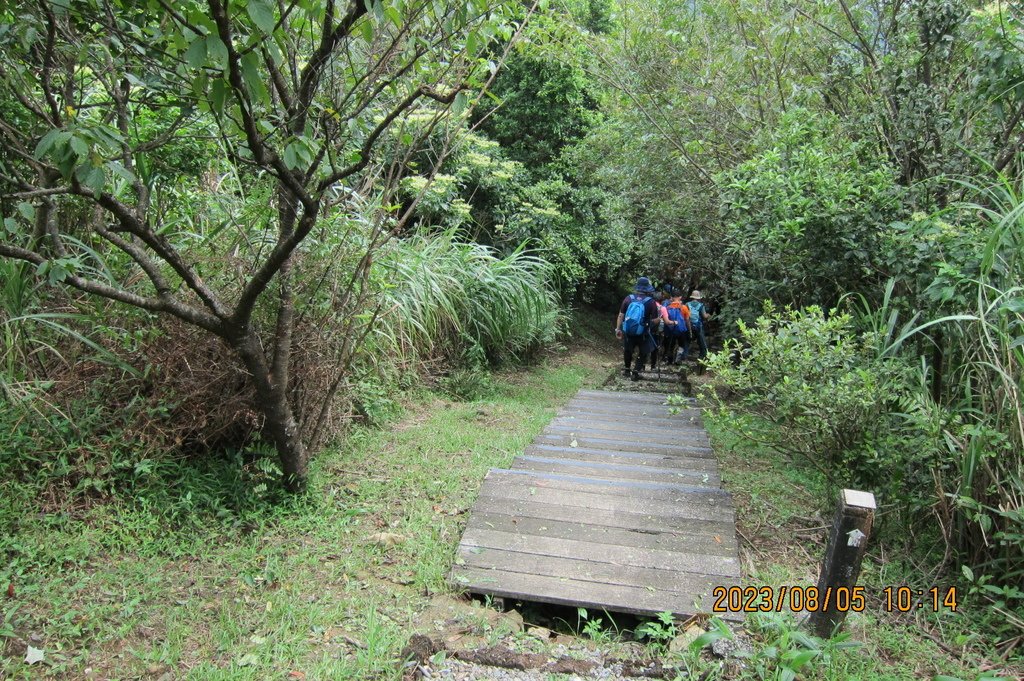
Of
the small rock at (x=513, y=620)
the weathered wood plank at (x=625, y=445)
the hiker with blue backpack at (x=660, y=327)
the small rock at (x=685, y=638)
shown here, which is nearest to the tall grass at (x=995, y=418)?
the small rock at (x=685, y=638)

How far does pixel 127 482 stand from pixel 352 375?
6.28 ft

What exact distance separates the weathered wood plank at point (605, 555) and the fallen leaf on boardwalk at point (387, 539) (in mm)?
356

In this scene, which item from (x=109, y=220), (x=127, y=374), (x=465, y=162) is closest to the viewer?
(x=127, y=374)

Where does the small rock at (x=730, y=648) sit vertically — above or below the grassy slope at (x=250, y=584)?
above

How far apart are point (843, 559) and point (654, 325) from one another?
6198 millimetres

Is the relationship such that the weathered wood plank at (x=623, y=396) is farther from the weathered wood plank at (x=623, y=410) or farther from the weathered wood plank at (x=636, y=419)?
the weathered wood plank at (x=636, y=419)

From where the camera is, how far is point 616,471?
4.17 meters

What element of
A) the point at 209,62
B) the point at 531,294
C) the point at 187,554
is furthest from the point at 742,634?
the point at 531,294

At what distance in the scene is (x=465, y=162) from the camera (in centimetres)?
955

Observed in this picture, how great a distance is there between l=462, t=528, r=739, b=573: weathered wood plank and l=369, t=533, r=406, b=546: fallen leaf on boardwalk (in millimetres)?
356

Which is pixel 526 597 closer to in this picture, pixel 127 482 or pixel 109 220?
pixel 127 482

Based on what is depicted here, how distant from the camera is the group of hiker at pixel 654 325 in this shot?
8.37 metres

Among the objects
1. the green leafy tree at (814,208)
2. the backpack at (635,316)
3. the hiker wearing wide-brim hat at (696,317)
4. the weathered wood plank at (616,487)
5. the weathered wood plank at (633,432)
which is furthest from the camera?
the hiker wearing wide-brim hat at (696,317)

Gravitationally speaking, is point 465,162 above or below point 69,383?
above
